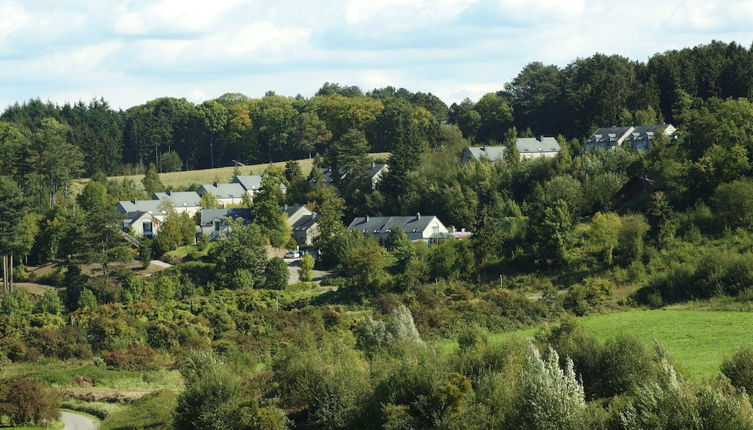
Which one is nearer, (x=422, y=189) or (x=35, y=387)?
(x=35, y=387)

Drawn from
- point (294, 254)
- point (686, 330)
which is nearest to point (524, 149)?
point (294, 254)

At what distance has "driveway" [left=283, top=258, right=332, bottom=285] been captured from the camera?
58.4 metres

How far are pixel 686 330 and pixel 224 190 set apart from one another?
59895 millimetres

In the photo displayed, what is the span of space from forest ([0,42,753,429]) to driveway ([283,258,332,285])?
517 millimetres

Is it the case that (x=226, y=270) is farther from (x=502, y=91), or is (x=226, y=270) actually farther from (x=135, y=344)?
(x=502, y=91)

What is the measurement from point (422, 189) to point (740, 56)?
28.0 m

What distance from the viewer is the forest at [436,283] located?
24656 mm

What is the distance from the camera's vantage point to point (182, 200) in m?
85.9

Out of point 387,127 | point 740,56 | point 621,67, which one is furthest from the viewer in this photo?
point 387,127

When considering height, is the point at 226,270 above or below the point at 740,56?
below

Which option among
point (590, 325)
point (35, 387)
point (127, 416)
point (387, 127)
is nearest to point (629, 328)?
point (590, 325)

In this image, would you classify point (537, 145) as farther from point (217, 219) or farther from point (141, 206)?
point (141, 206)

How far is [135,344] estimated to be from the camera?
4469 centimetres

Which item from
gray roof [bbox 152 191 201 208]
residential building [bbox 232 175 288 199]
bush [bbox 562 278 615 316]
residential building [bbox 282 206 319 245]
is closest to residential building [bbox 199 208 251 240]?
residential building [bbox 282 206 319 245]
